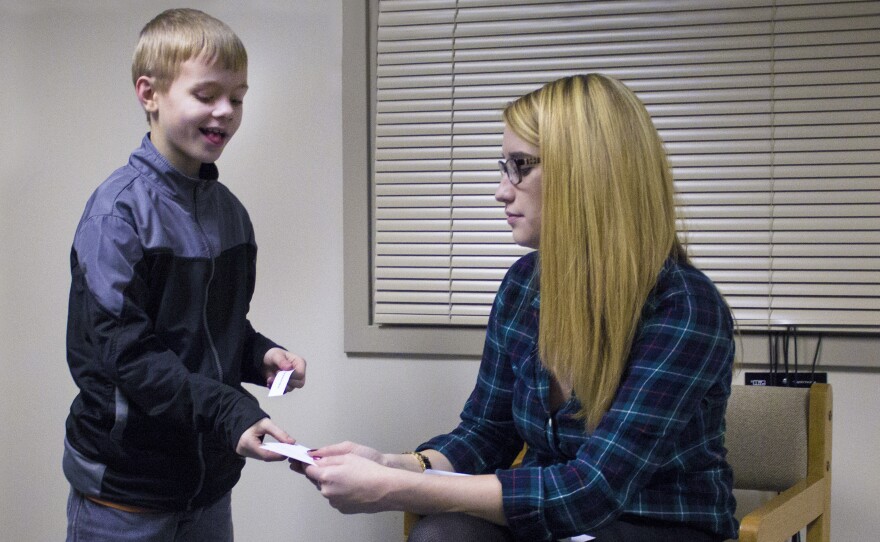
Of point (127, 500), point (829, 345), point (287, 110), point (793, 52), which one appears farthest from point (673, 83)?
point (127, 500)

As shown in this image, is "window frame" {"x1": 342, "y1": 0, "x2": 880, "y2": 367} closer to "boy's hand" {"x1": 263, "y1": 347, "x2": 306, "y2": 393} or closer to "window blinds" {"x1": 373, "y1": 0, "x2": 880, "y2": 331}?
"window blinds" {"x1": 373, "y1": 0, "x2": 880, "y2": 331}

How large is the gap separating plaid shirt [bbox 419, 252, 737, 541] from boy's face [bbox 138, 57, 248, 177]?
75 centimetres

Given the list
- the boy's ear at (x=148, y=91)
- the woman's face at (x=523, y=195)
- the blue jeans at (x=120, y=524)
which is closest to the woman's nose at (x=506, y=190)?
the woman's face at (x=523, y=195)

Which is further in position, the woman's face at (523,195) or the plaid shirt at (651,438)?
the woman's face at (523,195)

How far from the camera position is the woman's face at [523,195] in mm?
1594

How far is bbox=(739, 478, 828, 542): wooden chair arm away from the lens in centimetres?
156

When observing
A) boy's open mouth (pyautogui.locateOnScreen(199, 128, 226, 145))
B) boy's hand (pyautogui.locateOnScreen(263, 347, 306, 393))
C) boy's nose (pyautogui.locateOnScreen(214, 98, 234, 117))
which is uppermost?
boy's nose (pyautogui.locateOnScreen(214, 98, 234, 117))

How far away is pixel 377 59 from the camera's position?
2.75 metres

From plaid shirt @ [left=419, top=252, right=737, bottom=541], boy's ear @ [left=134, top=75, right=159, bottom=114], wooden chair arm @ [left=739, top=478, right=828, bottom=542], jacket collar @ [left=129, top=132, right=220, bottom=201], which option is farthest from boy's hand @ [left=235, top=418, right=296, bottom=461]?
wooden chair arm @ [left=739, top=478, right=828, bottom=542]

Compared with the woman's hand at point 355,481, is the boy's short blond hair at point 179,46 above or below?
above

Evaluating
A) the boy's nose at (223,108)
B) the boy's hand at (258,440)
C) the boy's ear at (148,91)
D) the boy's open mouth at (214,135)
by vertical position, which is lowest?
the boy's hand at (258,440)

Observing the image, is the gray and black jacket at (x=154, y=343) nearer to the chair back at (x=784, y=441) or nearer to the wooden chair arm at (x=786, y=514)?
the wooden chair arm at (x=786, y=514)

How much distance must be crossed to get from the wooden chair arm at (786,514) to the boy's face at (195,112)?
1.22 m

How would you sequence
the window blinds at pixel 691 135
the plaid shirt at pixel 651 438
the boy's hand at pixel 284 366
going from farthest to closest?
the window blinds at pixel 691 135 → the boy's hand at pixel 284 366 → the plaid shirt at pixel 651 438
